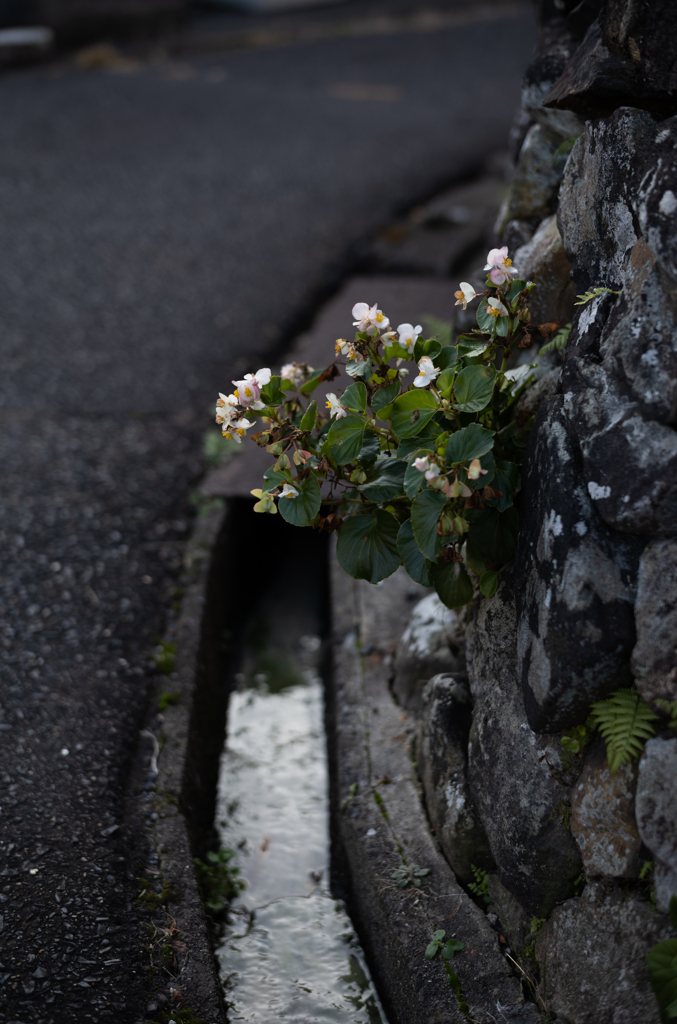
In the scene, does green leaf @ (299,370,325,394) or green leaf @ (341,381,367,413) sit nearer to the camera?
green leaf @ (341,381,367,413)

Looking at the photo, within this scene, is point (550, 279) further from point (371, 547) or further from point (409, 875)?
point (409, 875)

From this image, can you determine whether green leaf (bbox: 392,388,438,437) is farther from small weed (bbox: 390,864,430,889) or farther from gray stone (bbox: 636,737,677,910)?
small weed (bbox: 390,864,430,889)

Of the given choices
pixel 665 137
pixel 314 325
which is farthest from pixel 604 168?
pixel 314 325

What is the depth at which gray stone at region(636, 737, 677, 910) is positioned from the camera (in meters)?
1.38

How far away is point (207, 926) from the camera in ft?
6.33

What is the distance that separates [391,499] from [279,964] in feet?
3.98

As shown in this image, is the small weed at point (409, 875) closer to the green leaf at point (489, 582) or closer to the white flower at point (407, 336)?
the green leaf at point (489, 582)

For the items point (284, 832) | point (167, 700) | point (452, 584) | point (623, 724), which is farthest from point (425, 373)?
point (284, 832)

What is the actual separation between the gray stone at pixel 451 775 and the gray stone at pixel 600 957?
26cm

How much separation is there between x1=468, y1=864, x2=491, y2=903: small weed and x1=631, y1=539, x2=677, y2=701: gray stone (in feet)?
Result: 2.26

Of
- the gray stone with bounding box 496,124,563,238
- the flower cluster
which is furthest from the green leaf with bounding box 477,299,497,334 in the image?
the gray stone with bounding box 496,124,563,238

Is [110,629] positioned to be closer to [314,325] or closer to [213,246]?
[314,325]

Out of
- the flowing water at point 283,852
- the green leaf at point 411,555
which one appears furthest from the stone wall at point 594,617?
the flowing water at point 283,852

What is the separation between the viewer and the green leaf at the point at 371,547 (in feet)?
6.05
